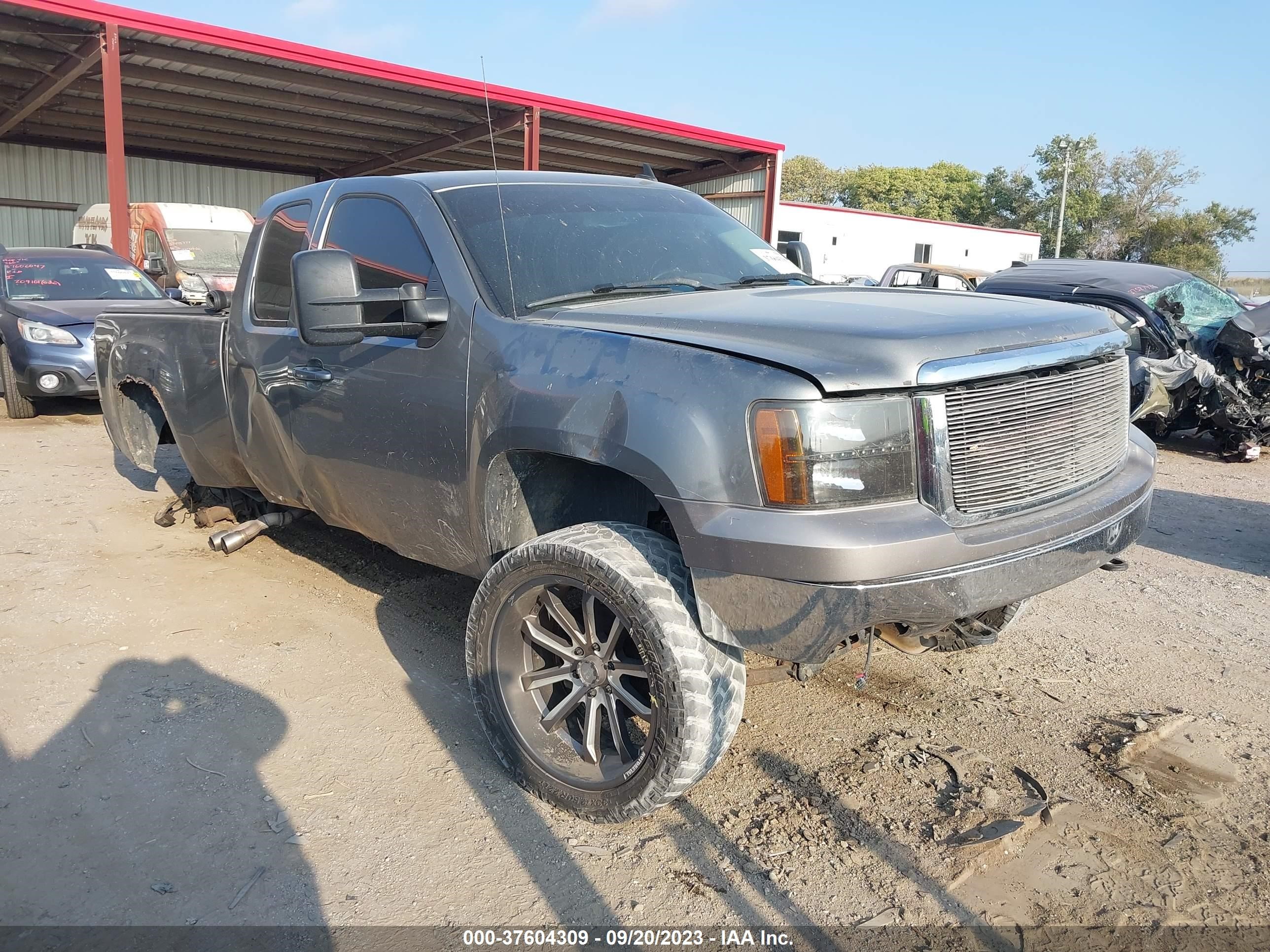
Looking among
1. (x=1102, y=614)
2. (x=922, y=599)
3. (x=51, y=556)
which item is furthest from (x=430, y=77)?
(x=922, y=599)

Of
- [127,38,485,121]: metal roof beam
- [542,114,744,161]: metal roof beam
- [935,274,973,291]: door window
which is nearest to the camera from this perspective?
[935,274,973,291]: door window

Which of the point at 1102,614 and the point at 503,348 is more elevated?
the point at 503,348

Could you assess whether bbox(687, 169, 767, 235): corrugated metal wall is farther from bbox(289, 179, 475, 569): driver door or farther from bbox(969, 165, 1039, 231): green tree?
bbox(969, 165, 1039, 231): green tree

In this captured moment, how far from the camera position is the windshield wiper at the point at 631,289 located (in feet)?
10.2

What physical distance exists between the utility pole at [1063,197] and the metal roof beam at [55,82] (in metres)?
41.7

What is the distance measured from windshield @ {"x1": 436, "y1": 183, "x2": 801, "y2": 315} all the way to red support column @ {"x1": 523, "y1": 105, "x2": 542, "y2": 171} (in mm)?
13948

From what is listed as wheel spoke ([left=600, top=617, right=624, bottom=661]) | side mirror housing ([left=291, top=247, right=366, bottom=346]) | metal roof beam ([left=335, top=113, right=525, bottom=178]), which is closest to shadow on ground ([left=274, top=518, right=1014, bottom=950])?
wheel spoke ([left=600, top=617, right=624, bottom=661])

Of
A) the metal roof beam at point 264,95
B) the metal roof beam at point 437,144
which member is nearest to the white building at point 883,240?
the metal roof beam at point 437,144

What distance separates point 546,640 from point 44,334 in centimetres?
888

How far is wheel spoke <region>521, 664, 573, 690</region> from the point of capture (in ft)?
9.30

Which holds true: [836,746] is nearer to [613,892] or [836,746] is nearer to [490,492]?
[613,892]

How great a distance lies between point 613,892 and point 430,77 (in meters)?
16.3

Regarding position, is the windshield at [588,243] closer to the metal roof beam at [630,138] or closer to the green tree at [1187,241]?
the metal roof beam at [630,138]

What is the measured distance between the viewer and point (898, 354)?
7.68 feet
